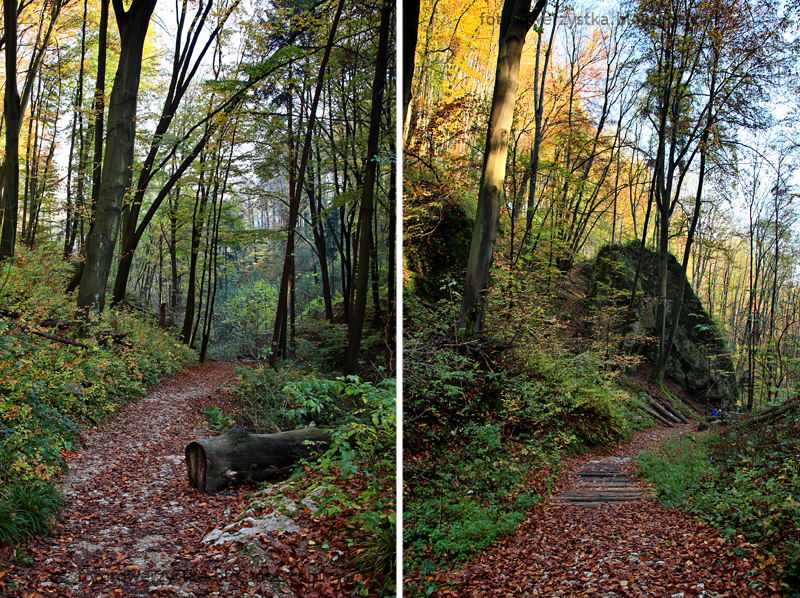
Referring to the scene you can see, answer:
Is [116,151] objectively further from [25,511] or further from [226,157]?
[25,511]

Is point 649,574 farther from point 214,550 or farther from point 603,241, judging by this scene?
point 603,241

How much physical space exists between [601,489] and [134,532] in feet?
8.43

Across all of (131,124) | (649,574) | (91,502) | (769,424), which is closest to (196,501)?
(91,502)

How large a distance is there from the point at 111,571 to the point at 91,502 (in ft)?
3.36

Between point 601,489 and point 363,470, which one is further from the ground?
point 601,489

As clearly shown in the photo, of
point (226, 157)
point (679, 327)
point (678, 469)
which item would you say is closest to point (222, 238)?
point (226, 157)

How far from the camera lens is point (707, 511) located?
4.66ft

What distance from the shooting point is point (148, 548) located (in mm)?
2404

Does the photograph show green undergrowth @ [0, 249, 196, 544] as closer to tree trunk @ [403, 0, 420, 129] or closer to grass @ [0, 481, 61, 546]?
grass @ [0, 481, 61, 546]

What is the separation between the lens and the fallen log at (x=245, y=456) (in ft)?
12.3

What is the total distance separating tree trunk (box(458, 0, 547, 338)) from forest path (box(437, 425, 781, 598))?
1.14m

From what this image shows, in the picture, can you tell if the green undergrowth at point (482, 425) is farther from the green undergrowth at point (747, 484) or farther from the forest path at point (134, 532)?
the forest path at point (134, 532)

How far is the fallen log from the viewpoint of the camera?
12.3ft

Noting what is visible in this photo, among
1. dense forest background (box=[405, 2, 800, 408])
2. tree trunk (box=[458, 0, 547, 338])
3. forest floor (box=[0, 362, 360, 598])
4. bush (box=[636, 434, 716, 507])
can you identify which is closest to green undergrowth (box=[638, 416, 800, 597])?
bush (box=[636, 434, 716, 507])
